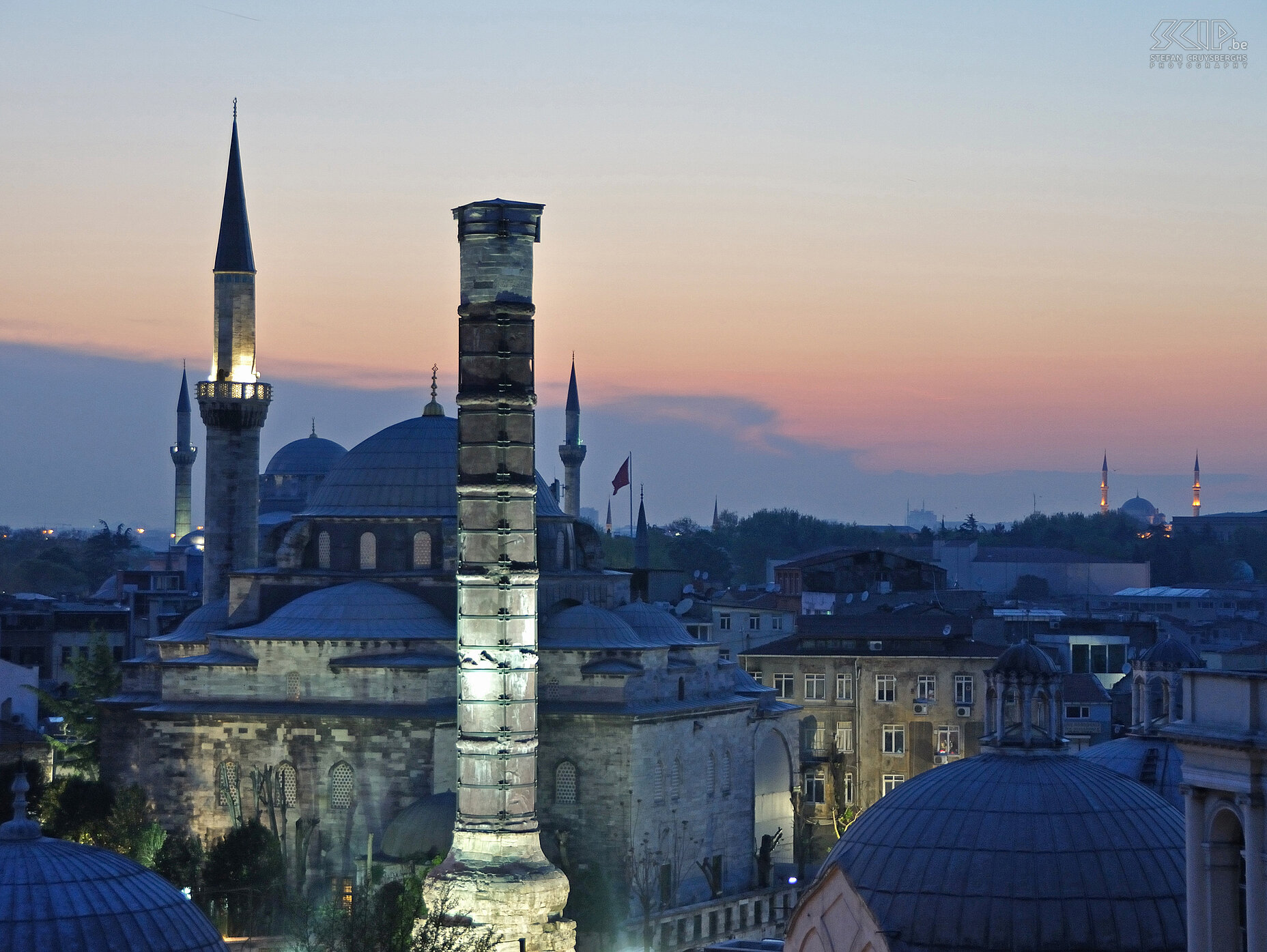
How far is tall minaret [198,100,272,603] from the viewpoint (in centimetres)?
4653

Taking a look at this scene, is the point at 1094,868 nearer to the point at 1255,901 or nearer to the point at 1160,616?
the point at 1255,901

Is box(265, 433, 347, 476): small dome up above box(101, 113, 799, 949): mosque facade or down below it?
above

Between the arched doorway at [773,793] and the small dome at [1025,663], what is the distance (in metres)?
17.4

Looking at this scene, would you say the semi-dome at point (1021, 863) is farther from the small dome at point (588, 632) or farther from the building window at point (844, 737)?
the building window at point (844, 737)

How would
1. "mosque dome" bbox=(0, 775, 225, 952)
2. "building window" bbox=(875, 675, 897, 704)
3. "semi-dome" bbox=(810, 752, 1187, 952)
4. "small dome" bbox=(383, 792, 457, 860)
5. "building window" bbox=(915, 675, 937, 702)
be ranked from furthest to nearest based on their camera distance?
"building window" bbox=(875, 675, 897, 704) < "building window" bbox=(915, 675, 937, 702) < "small dome" bbox=(383, 792, 457, 860) < "mosque dome" bbox=(0, 775, 225, 952) < "semi-dome" bbox=(810, 752, 1187, 952)

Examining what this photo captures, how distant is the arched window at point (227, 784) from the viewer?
3991 cm

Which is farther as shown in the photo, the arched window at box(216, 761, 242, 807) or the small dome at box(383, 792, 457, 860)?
the arched window at box(216, 761, 242, 807)

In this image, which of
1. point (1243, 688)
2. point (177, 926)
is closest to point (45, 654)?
point (177, 926)

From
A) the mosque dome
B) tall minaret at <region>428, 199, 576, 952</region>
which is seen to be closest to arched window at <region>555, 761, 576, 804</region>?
tall minaret at <region>428, 199, 576, 952</region>

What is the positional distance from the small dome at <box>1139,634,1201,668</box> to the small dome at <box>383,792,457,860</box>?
1174 centimetres

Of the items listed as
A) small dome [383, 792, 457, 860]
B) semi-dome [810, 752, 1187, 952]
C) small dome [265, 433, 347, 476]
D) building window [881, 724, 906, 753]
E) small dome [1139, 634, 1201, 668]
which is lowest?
small dome [383, 792, 457, 860]

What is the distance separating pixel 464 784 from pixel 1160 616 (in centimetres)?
4605

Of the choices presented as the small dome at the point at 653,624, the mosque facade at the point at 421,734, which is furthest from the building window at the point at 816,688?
the small dome at the point at 653,624

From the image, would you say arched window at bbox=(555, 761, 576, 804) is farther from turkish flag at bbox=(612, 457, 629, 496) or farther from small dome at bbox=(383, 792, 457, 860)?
Result: turkish flag at bbox=(612, 457, 629, 496)
